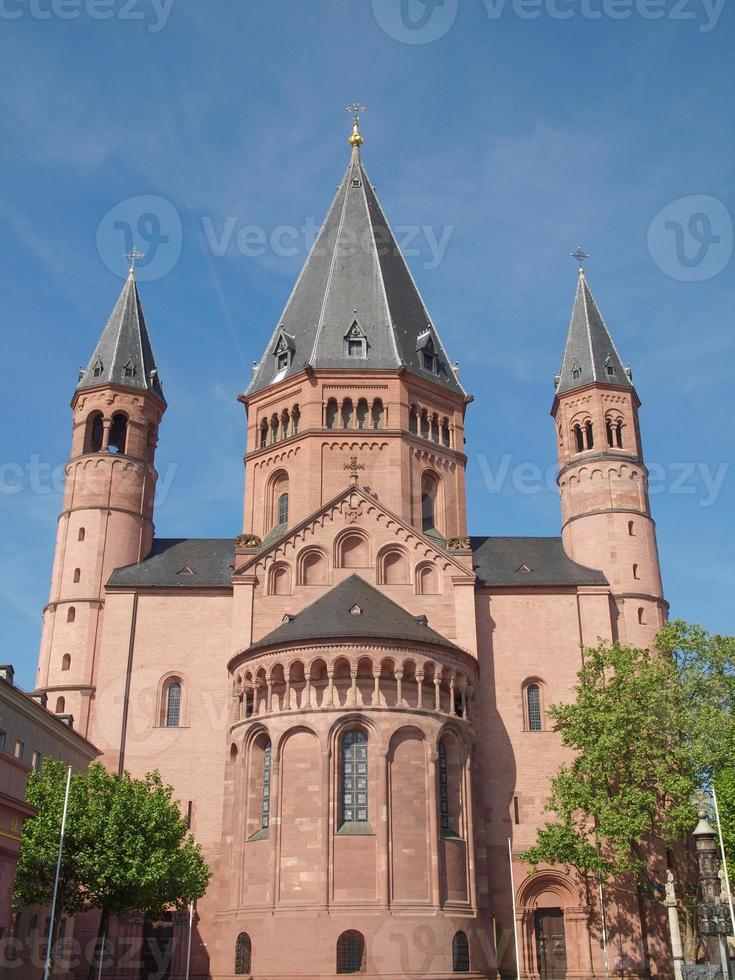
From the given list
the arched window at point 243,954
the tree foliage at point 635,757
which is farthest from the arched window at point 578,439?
the arched window at point 243,954

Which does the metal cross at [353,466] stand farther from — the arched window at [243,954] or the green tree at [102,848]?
the arched window at [243,954]

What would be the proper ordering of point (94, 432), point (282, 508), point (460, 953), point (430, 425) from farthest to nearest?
1. point (94, 432)
2. point (430, 425)
3. point (282, 508)
4. point (460, 953)

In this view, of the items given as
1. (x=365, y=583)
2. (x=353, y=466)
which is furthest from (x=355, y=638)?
(x=353, y=466)

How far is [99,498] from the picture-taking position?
5612 centimetres

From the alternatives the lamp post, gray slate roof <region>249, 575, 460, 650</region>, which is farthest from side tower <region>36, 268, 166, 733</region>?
the lamp post

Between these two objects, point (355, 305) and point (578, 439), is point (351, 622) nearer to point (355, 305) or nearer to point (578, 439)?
point (578, 439)

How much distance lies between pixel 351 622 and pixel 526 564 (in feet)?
48.1

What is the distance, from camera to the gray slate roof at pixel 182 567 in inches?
2073

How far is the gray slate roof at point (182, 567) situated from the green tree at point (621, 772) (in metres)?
19.6

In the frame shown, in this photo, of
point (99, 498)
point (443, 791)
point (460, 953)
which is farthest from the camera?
point (99, 498)

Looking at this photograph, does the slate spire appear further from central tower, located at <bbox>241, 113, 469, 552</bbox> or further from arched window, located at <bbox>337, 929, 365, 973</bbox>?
arched window, located at <bbox>337, 929, 365, 973</bbox>

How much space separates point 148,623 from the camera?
51.9 meters

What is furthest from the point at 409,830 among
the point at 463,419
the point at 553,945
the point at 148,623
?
the point at 463,419

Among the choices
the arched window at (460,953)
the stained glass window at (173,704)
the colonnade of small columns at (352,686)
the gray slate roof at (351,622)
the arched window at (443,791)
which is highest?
the gray slate roof at (351,622)
